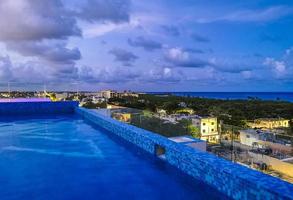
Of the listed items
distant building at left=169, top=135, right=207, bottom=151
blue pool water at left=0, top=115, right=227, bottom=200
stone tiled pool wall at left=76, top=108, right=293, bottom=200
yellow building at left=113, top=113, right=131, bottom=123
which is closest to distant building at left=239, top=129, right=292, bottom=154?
stone tiled pool wall at left=76, top=108, right=293, bottom=200

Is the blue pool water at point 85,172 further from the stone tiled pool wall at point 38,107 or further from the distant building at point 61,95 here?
the distant building at point 61,95

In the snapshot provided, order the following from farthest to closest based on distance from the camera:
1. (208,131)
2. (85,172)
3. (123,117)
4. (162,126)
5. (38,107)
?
1. (38,107)
2. (123,117)
3. (162,126)
4. (208,131)
5. (85,172)

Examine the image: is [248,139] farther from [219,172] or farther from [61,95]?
[61,95]

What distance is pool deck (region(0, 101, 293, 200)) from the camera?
3.94 metres

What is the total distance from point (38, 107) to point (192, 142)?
45.8 feet

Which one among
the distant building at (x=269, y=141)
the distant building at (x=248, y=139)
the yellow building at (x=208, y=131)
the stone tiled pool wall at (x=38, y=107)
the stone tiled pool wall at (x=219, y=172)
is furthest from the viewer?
the stone tiled pool wall at (x=38, y=107)

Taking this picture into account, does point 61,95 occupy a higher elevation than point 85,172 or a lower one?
higher

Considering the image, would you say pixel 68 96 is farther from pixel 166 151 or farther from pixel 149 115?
pixel 166 151

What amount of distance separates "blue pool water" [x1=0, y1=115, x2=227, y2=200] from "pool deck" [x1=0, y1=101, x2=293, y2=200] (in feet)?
0.61

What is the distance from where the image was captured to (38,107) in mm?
18484

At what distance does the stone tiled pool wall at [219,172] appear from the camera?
3916 mm

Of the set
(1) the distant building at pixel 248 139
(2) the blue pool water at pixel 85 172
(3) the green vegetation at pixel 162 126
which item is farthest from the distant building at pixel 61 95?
(1) the distant building at pixel 248 139

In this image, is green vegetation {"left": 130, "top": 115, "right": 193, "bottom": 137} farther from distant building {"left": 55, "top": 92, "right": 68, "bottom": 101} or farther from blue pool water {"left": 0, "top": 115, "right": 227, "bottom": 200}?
distant building {"left": 55, "top": 92, "right": 68, "bottom": 101}

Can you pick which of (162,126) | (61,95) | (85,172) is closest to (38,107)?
(61,95)
